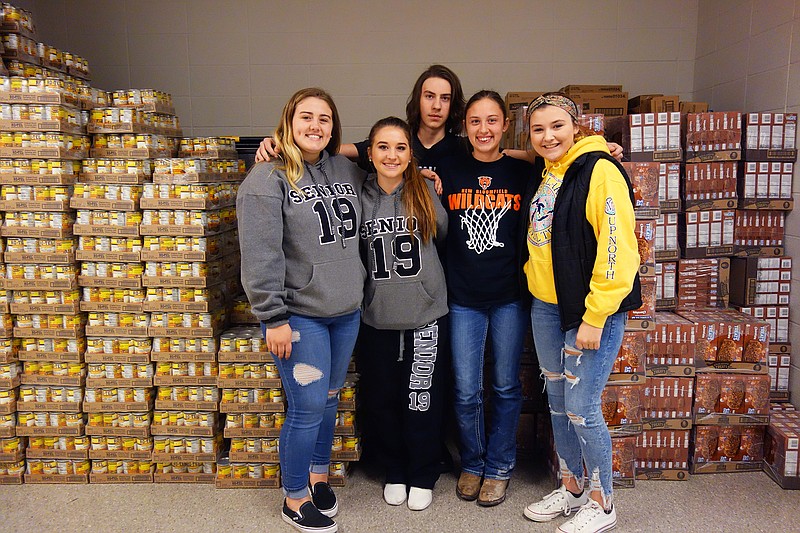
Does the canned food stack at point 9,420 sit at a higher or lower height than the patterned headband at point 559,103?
lower

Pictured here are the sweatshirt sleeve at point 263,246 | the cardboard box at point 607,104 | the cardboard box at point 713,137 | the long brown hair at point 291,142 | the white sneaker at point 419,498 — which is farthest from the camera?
the cardboard box at point 607,104

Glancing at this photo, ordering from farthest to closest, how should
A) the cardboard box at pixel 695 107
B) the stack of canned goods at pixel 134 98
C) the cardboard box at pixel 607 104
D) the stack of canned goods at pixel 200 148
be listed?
the cardboard box at pixel 607 104 < the cardboard box at pixel 695 107 < the stack of canned goods at pixel 200 148 < the stack of canned goods at pixel 134 98

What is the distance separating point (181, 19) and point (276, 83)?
836 millimetres

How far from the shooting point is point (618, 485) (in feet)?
9.30

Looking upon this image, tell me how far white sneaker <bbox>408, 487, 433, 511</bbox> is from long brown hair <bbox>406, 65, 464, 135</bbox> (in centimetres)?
158

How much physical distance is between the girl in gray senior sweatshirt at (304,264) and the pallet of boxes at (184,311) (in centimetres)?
68

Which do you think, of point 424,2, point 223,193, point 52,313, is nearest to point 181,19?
point 424,2

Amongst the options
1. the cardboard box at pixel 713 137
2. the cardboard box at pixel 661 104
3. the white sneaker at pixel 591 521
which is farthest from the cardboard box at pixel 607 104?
the white sneaker at pixel 591 521

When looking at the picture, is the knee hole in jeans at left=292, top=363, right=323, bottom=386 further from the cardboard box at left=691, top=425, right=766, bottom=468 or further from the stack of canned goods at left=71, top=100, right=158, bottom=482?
the cardboard box at left=691, top=425, right=766, bottom=468

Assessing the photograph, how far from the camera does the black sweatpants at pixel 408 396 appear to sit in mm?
2564

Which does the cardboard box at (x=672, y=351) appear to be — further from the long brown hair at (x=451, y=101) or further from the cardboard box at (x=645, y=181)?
the long brown hair at (x=451, y=101)

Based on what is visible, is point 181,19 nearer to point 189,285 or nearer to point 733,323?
point 189,285

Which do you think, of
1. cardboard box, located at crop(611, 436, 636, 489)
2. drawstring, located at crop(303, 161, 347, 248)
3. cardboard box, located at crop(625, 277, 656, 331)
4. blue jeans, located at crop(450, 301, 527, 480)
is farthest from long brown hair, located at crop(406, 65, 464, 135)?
cardboard box, located at crop(611, 436, 636, 489)

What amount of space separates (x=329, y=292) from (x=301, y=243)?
20cm
